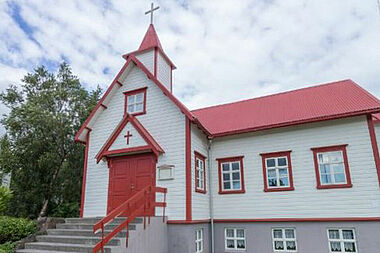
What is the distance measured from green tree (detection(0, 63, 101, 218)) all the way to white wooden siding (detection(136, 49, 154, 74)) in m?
7.94

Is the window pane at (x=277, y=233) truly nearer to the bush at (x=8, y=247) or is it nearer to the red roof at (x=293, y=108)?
the red roof at (x=293, y=108)

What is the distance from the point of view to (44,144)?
58.0 feet

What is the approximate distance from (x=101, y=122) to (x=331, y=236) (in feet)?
34.5

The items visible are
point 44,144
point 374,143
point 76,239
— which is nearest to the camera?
point 76,239

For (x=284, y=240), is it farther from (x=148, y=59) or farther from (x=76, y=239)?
(x=148, y=59)

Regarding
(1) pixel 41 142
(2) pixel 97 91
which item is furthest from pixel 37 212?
(2) pixel 97 91

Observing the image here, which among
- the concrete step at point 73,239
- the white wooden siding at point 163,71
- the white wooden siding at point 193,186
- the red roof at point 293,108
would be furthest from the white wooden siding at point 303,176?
the concrete step at point 73,239

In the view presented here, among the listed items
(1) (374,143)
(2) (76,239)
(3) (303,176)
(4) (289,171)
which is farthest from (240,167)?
(2) (76,239)

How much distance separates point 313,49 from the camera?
1398 centimetres

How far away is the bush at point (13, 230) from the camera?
31.9 ft

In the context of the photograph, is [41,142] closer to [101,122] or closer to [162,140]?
[101,122]

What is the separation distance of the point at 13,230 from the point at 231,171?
8.53 m

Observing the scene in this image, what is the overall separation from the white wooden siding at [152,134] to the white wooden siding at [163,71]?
830mm

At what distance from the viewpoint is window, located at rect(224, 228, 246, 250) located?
1130 cm
